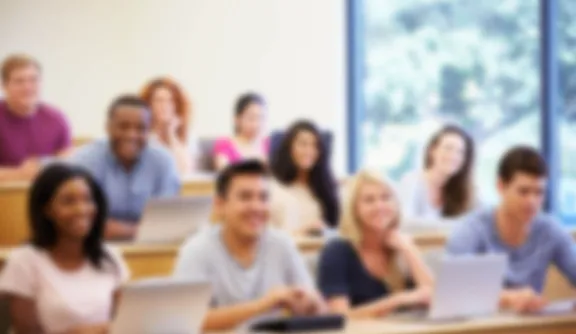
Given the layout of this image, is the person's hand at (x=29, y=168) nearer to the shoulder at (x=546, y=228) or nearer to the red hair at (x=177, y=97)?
the red hair at (x=177, y=97)

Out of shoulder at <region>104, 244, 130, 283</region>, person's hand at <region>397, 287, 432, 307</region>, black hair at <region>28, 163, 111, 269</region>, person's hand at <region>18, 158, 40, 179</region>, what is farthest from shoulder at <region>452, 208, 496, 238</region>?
person's hand at <region>18, 158, 40, 179</region>

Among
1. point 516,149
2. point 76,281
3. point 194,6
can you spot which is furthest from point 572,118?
→ point 76,281

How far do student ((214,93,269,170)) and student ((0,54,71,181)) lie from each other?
1145 millimetres

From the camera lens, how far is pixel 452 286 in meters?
4.29

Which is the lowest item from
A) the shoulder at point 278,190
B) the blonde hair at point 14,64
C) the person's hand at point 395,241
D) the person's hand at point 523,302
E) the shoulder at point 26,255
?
the person's hand at point 523,302

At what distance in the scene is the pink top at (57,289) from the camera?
4.27 metres

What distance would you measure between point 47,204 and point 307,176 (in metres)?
2.67

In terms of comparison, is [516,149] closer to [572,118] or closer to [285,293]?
[285,293]

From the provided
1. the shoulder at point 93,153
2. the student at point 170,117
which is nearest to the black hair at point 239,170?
the shoulder at point 93,153

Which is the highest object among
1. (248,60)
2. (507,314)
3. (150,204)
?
(248,60)

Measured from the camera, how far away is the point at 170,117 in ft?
26.3

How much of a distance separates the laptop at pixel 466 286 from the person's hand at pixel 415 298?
33 centimetres

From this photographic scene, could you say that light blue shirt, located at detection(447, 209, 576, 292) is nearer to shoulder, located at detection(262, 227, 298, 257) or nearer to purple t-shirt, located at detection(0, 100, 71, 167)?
shoulder, located at detection(262, 227, 298, 257)

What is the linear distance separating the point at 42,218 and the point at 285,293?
833 millimetres
